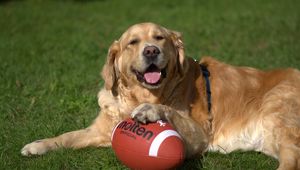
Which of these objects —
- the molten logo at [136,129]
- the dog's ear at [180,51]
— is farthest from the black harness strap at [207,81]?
the molten logo at [136,129]

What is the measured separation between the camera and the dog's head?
217 inches

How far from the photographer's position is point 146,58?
548cm

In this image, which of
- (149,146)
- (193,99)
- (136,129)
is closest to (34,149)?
(136,129)

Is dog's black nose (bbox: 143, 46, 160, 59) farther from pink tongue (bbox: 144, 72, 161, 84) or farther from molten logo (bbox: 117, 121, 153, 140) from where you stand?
molten logo (bbox: 117, 121, 153, 140)

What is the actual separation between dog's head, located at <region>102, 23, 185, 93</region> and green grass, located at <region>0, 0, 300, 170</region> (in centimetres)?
87

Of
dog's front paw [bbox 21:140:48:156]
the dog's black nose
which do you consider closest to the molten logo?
the dog's black nose

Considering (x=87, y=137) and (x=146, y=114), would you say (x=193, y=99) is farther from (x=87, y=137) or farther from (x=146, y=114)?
(x=87, y=137)

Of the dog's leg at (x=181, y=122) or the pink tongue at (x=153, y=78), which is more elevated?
the pink tongue at (x=153, y=78)

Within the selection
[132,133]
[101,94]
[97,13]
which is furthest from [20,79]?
[97,13]

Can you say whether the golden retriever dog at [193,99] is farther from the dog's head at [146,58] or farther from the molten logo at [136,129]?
the molten logo at [136,129]

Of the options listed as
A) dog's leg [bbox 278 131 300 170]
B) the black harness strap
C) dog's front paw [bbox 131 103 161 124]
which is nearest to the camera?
dog's front paw [bbox 131 103 161 124]

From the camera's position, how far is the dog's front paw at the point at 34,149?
5637 millimetres

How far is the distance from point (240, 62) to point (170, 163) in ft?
16.7

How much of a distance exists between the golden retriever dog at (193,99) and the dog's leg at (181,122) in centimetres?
1
